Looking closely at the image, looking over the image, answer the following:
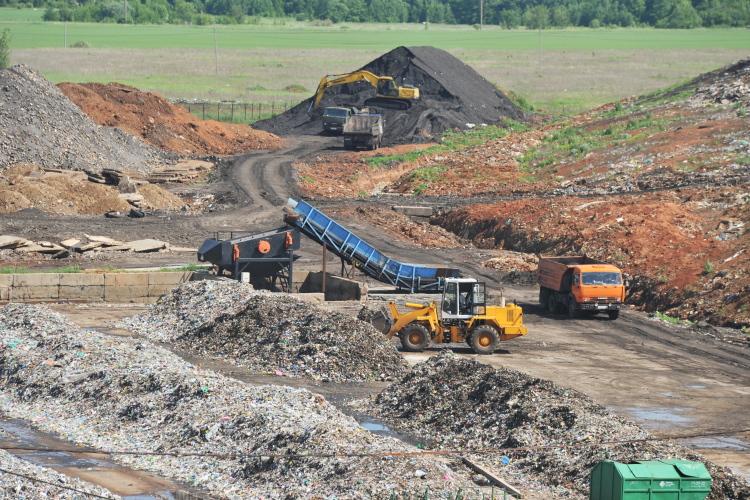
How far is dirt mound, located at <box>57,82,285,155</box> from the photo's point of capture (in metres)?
65.6

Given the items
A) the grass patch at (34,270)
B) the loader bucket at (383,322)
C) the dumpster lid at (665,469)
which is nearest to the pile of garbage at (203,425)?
the dumpster lid at (665,469)

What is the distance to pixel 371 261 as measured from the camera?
35.9m

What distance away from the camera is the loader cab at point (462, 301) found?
26.8 meters

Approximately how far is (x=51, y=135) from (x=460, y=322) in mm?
35539

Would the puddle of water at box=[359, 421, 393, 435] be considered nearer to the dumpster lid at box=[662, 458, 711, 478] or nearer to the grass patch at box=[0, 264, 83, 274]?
the dumpster lid at box=[662, 458, 711, 478]

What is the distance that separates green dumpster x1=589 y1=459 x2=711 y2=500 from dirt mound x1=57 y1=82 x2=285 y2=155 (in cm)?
5442

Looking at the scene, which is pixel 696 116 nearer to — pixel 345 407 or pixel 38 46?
pixel 345 407

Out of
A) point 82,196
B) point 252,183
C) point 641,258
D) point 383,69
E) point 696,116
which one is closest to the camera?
point 641,258

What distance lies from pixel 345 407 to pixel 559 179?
36563mm

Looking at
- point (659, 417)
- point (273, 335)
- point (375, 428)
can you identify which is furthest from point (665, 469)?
point (273, 335)

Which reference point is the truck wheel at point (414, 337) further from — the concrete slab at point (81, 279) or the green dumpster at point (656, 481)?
the green dumpster at point (656, 481)

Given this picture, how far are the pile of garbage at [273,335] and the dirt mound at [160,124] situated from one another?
3672 cm

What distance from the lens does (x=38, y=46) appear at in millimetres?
142125

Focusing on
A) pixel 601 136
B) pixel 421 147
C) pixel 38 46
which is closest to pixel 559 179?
pixel 601 136
